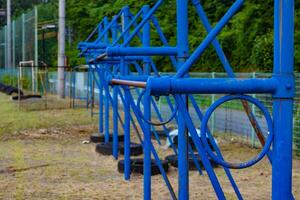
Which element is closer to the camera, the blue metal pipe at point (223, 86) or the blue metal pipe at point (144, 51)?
the blue metal pipe at point (223, 86)

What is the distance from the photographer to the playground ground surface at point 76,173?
21.9 feet

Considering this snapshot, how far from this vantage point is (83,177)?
7742 mm

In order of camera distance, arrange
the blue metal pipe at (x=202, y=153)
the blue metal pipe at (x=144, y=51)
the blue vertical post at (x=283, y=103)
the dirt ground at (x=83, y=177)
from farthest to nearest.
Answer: the dirt ground at (x=83, y=177)
the blue metal pipe at (x=144, y=51)
the blue metal pipe at (x=202, y=153)
the blue vertical post at (x=283, y=103)

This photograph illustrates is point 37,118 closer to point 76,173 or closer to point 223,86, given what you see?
point 76,173

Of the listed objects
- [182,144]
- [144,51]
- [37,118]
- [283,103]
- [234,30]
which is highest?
[234,30]

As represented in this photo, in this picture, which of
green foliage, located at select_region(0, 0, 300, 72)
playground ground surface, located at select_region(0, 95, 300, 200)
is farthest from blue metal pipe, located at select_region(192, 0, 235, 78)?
green foliage, located at select_region(0, 0, 300, 72)

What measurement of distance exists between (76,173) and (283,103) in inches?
230

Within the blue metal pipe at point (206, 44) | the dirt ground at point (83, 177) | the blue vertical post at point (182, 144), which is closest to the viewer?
the blue metal pipe at point (206, 44)

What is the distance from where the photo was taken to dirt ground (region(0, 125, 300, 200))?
21.8 ft

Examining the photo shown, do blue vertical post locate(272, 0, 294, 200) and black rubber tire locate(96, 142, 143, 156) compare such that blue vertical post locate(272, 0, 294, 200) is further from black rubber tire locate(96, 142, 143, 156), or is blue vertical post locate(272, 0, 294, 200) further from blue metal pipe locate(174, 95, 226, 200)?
black rubber tire locate(96, 142, 143, 156)

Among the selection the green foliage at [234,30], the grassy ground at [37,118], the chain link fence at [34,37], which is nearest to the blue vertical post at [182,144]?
the grassy ground at [37,118]

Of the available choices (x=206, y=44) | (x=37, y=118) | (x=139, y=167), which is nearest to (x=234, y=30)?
(x=37, y=118)

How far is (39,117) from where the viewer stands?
656 inches

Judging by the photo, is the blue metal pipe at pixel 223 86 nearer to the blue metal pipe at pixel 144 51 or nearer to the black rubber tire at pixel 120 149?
the blue metal pipe at pixel 144 51
